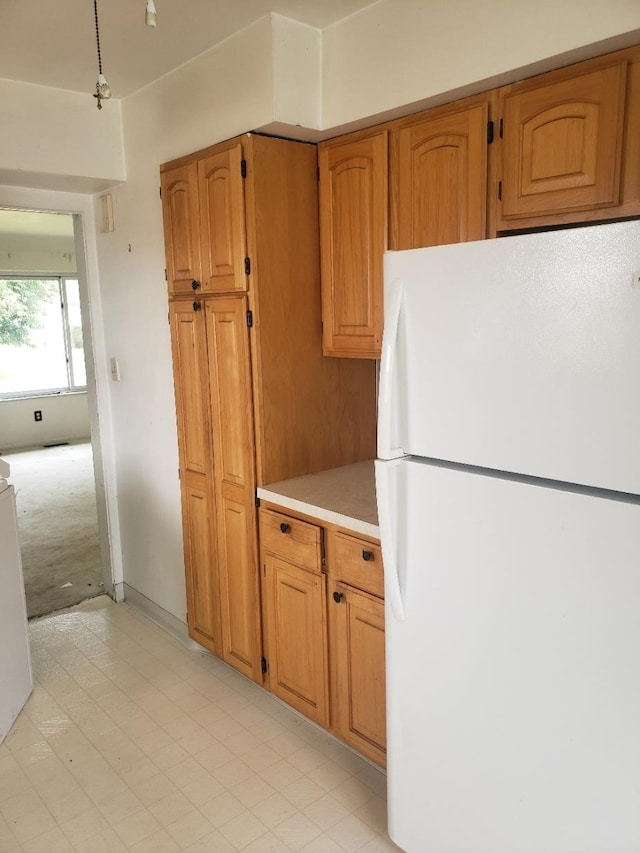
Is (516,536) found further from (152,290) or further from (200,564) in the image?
(152,290)

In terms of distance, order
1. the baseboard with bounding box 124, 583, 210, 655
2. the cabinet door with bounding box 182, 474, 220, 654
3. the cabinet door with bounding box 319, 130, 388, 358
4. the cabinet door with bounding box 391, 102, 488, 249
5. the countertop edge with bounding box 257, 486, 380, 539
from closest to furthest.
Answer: the cabinet door with bounding box 391, 102, 488, 249, the countertop edge with bounding box 257, 486, 380, 539, the cabinet door with bounding box 319, 130, 388, 358, the cabinet door with bounding box 182, 474, 220, 654, the baseboard with bounding box 124, 583, 210, 655

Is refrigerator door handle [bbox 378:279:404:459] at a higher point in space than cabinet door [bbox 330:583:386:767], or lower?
higher

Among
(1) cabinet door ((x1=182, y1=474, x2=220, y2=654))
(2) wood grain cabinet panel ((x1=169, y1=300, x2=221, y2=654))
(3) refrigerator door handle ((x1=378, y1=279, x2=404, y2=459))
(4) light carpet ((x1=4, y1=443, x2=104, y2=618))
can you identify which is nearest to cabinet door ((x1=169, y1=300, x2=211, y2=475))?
(2) wood grain cabinet panel ((x1=169, y1=300, x2=221, y2=654))

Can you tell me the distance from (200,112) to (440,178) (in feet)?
3.45

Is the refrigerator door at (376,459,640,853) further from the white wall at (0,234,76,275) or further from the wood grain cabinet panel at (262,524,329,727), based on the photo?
the white wall at (0,234,76,275)

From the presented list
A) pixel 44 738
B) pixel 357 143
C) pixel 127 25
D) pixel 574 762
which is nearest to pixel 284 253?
pixel 357 143

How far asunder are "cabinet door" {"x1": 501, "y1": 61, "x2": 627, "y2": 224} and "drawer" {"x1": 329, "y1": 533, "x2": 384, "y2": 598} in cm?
105

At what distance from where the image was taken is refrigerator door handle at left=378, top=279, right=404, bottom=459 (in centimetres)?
150

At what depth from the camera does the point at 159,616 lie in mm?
3281

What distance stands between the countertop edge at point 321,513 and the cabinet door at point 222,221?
0.76 m

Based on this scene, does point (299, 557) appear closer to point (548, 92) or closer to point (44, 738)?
point (44, 738)

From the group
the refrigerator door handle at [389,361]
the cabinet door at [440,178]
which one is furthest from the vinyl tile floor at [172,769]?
the cabinet door at [440,178]

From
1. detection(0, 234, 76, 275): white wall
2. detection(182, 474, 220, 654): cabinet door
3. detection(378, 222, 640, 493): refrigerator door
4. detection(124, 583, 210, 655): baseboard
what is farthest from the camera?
detection(0, 234, 76, 275): white wall

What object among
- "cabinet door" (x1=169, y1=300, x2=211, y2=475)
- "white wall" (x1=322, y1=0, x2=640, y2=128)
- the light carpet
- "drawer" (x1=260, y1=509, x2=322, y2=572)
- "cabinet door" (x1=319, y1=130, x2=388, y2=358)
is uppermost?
"white wall" (x1=322, y1=0, x2=640, y2=128)
